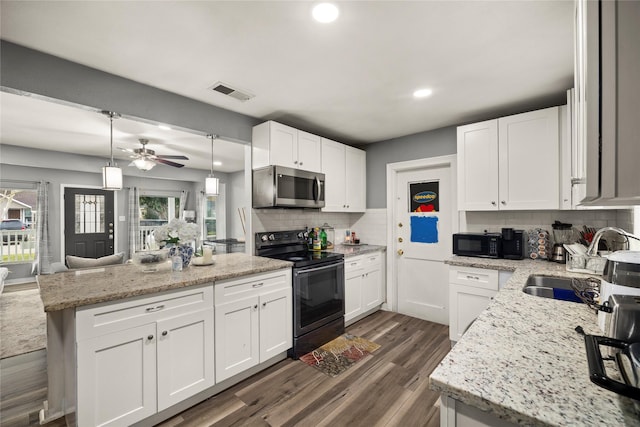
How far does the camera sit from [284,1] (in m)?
1.43

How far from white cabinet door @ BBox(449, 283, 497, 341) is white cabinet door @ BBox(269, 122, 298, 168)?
6.84 ft

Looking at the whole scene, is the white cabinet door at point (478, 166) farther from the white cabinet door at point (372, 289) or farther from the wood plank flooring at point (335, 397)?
the wood plank flooring at point (335, 397)

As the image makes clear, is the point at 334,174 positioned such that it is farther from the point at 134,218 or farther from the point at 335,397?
the point at 134,218

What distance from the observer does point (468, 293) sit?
2.61m

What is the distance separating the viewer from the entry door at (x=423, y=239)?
350 centimetres

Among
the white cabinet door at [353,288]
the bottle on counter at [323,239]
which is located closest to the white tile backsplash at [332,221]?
the bottle on counter at [323,239]

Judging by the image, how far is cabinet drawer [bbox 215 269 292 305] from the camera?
209cm

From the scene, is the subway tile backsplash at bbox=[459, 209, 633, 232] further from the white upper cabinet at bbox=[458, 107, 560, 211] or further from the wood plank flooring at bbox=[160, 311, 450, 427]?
the wood plank flooring at bbox=[160, 311, 450, 427]

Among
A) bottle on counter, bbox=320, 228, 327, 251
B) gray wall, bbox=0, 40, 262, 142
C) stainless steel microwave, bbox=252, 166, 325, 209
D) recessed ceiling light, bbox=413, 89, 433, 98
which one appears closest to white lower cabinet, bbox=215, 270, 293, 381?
stainless steel microwave, bbox=252, 166, 325, 209

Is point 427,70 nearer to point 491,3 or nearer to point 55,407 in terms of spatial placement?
point 491,3

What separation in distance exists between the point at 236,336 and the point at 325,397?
81 centimetres

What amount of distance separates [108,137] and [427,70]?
185 inches

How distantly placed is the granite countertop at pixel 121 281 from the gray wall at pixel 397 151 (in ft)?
6.61

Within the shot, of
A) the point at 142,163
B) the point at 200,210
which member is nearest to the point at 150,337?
the point at 142,163
